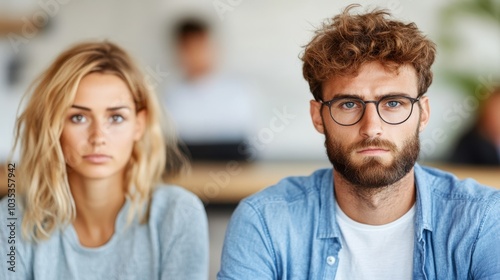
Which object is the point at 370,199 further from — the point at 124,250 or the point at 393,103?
the point at 124,250

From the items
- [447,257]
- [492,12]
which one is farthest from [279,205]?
[492,12]

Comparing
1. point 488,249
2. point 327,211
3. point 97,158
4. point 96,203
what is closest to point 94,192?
point 96,203

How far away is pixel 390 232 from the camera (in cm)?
178

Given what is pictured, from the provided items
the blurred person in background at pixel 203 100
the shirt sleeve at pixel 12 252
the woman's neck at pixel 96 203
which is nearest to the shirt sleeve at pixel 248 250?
the woman's neck at pixel 96 203

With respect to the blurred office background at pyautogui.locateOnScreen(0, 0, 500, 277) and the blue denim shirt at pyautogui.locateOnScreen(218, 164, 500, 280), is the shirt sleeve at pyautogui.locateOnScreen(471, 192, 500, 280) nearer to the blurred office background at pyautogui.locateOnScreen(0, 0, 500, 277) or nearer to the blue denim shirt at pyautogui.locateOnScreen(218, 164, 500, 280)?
the blue denim shirt at pyautogui.locateOnScreen(218, 164, 500, 280)

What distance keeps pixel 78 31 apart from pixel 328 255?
4.45m

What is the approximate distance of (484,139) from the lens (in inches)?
180

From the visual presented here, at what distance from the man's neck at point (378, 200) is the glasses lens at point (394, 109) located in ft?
0.57

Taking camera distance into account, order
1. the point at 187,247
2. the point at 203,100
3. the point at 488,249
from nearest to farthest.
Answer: the point at 488,249 < the point at 187,247 < the point at 203,100

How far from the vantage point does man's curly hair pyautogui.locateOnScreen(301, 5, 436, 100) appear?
5.62 ft

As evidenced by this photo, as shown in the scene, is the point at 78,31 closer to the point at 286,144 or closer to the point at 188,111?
the point at 188,111

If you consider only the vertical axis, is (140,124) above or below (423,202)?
above

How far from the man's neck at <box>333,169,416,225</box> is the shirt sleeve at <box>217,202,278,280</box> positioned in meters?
0.24

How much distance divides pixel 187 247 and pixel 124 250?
8.3 inches
